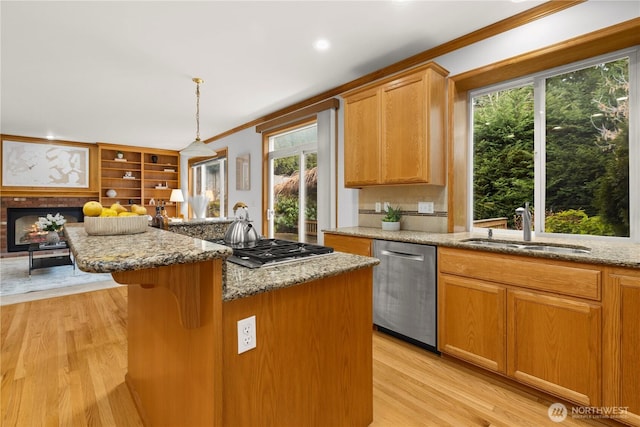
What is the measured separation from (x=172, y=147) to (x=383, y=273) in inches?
274

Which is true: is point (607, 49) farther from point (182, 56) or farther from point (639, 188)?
point (182, 56)

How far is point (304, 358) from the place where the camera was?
1.29m

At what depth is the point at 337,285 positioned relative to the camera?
1405mm

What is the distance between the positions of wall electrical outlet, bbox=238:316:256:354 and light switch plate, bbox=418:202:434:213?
2272 mm

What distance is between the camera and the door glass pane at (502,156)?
264cm

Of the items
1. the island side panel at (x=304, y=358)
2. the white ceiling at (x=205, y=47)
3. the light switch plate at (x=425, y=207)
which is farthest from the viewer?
the light switch plate at (x=425, y=207)

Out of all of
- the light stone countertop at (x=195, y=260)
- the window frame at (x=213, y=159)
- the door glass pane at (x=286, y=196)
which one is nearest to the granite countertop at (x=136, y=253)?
Answer: the light stone countertop at (x=195, y=260)

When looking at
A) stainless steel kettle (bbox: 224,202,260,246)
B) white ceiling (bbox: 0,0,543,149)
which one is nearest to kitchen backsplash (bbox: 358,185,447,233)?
white ceiling (bbox: 0,0,543,149)

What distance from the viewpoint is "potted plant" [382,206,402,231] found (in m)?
3.12

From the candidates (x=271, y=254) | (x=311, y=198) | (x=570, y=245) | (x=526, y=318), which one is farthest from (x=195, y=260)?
(x=311, y=198)

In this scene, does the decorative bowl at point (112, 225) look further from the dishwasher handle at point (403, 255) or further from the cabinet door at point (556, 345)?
the cabinet door at point (556, 345)

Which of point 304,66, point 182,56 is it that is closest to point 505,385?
point 304,66

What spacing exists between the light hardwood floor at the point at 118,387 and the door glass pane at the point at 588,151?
4.30 feet

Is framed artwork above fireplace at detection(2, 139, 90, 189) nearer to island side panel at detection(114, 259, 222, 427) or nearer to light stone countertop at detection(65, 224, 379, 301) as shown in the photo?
island side panel at detection(114, 259, 222, 427)
